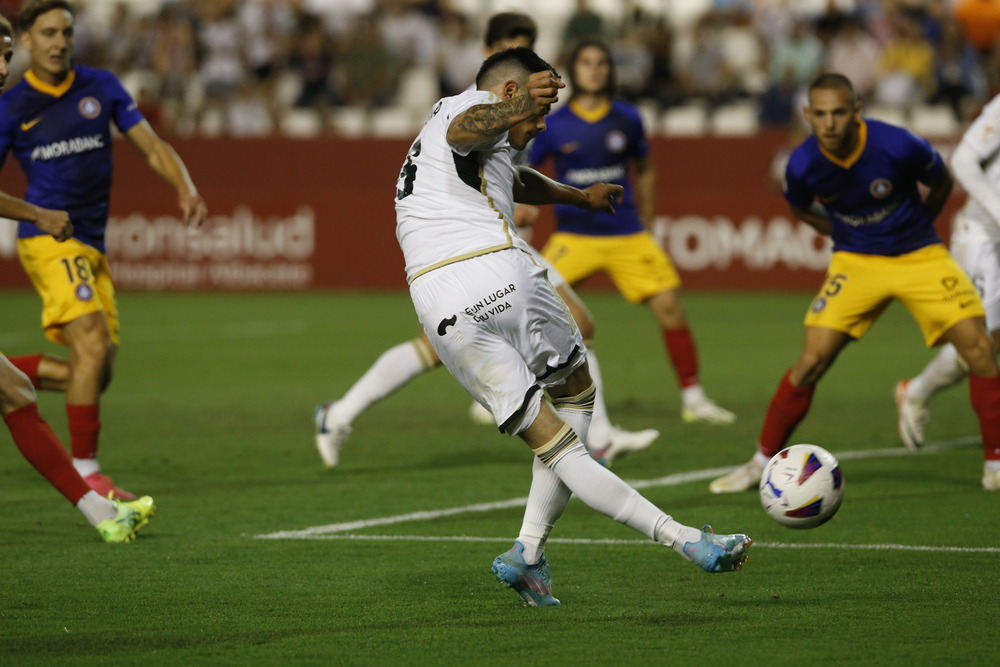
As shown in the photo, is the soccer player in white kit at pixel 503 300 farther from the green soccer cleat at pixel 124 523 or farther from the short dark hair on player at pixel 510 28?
the short dark hair on player at pixel 510 28

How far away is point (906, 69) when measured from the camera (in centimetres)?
2136

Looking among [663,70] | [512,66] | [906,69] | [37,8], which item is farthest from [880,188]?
[663,70]

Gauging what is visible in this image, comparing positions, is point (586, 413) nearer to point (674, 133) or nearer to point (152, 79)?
point (674, 133)

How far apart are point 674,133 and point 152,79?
8.50 m

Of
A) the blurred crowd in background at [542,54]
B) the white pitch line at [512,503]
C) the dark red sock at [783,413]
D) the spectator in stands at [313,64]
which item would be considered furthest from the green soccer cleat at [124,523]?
the spectator in stands at [313,64]

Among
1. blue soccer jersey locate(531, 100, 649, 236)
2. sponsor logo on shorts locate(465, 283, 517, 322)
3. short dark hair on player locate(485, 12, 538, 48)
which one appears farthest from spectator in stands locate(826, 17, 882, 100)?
sponsor logo on shorts locate(465, 283, 517, 322)

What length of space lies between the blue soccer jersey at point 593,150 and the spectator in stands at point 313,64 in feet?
45.1

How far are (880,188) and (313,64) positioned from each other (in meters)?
17.1

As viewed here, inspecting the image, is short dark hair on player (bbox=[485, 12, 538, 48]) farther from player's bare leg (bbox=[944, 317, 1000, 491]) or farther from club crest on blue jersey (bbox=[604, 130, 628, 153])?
player's bare leg (bbox=[944, 317, 1000, 491])

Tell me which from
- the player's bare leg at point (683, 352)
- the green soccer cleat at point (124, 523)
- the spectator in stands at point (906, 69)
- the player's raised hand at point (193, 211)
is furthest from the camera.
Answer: the spectator in stands at point (906, 69)

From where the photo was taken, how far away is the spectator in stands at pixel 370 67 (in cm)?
2312

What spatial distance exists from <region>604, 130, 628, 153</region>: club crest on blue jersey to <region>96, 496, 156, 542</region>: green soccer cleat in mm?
4809

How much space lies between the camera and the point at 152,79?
23.5m

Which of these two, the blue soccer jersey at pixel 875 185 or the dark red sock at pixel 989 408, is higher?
the blue soccer jersey at pixel 875 185
